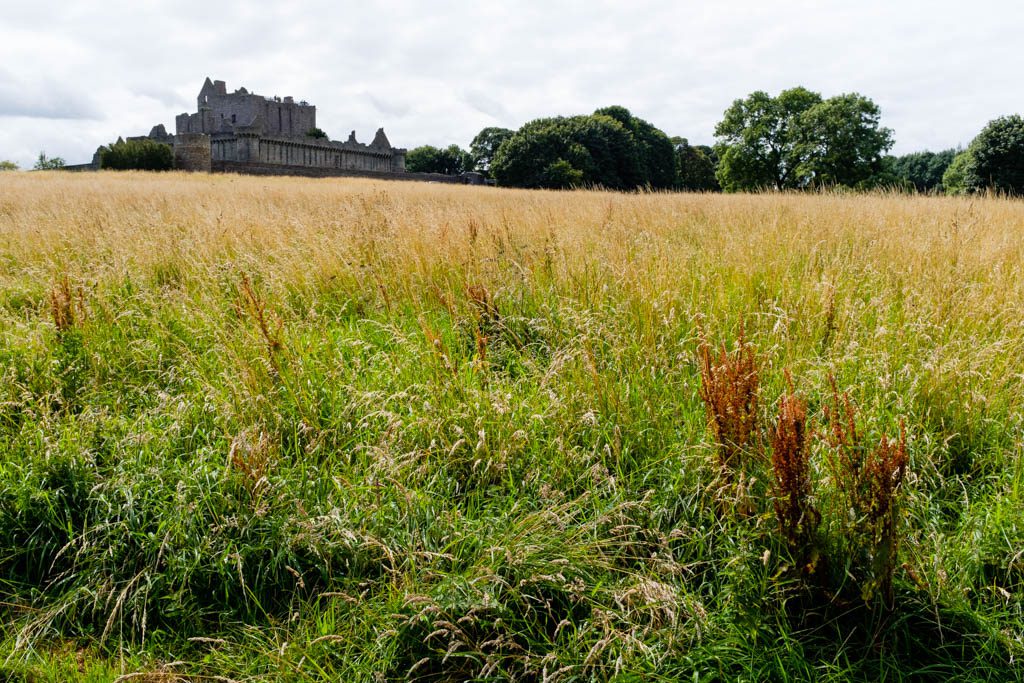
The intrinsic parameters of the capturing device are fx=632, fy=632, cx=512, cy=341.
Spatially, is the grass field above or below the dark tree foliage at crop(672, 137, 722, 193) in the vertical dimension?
below

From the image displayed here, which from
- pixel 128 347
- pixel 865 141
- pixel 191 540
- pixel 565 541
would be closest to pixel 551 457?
pixel 565 541

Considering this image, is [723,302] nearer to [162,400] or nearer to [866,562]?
[866,562]

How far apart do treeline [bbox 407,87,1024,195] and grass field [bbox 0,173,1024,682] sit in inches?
1183

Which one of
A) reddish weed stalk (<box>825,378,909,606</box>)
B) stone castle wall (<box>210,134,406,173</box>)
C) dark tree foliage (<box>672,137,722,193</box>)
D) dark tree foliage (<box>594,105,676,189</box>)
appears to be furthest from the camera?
dark tree foliage (<box>672,137,722,193</box>)

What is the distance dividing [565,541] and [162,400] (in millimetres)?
2418

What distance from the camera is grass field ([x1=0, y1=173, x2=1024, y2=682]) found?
199 centimetres

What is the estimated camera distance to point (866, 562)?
2.00m

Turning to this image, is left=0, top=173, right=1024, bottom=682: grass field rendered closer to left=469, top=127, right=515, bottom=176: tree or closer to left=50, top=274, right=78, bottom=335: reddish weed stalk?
left=50, top=274, right=78, bottom=335: reddish weed stalk

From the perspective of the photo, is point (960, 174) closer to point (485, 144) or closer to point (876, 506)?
point (876, 506)

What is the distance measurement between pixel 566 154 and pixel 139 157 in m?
29.9

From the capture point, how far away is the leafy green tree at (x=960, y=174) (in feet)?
102

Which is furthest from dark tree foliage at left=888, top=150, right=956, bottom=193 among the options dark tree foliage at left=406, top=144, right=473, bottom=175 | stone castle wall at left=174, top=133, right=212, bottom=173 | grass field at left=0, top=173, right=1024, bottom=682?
grass field at left=0, top=173, right=1024, bottom=682

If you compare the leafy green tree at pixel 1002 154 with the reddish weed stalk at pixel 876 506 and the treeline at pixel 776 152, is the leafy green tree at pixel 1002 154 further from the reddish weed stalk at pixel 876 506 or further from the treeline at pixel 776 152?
the reddish weed stalk at pixel 876 506

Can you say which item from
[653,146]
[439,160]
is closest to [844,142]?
[653,146]
